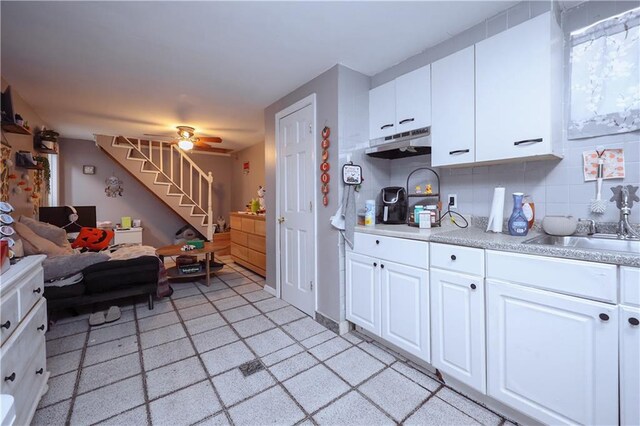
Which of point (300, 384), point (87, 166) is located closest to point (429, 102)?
point (300, 384)

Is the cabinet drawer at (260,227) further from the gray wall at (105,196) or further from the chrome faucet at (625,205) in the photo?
the chrome faucet at (625,205)

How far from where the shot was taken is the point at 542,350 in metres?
1.22

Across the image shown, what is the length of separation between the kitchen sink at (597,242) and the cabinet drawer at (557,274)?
14 cm

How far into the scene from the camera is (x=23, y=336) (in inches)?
48.4

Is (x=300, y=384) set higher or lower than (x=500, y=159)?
lower

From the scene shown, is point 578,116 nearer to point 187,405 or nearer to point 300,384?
point 300,384

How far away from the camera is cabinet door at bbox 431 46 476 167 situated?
1765 millimetres

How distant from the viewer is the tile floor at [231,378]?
55.4 inches

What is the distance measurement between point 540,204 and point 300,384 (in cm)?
189

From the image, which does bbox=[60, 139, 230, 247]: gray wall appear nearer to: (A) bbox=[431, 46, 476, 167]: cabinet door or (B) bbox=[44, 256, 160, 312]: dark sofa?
(B) bbox=[44, 256, 160, 312]: dark sofa

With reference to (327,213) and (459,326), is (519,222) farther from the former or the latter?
(327,213)

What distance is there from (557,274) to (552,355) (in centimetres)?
37

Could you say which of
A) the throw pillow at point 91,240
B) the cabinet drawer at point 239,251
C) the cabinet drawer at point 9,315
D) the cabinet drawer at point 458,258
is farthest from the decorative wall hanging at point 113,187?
the cabinet drawer at point 458,258

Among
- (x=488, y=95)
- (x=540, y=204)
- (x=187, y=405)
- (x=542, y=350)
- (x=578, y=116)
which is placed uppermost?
(x=488, y=95)
